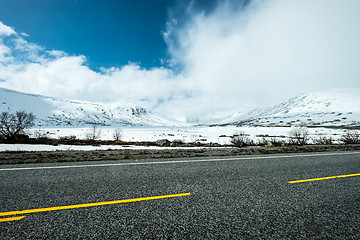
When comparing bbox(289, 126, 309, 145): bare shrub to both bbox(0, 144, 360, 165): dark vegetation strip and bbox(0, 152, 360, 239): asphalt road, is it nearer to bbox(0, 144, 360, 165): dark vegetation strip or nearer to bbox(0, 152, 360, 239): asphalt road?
bbox(0, 144, 360, 165): dark vegetation strip

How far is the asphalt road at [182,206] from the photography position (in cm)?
277

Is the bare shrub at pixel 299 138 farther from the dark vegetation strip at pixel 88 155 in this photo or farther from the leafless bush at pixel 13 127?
the leafless bush at pixel 13 127

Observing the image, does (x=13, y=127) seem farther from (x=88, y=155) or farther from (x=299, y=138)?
(x=299, y=138)

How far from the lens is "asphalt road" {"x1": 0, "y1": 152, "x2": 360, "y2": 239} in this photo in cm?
277

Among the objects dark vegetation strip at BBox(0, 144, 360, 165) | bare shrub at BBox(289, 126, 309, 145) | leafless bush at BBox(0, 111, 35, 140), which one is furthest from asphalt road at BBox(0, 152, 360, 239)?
bare shrub at BBox(289, 126, 309, 145)

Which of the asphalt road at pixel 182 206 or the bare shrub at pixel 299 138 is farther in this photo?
the bare shrub at pixel 299 138

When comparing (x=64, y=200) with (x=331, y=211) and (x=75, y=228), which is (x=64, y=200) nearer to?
(x=75, y=228)

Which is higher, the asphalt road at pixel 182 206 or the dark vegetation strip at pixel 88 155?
the dark vegetation strip at pixel 88 155

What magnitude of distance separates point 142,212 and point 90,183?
2.29m

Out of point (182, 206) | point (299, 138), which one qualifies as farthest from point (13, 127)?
point (299, 138)

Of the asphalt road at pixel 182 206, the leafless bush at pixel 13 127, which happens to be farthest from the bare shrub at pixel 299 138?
the leafless bush at pixel 13 127

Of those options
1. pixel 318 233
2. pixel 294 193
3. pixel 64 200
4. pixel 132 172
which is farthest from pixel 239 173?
pixel 64 200

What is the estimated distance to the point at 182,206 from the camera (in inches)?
141

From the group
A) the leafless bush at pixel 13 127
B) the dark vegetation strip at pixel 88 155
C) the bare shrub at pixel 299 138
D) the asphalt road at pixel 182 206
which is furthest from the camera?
the bare shrub at pixel 299 138
